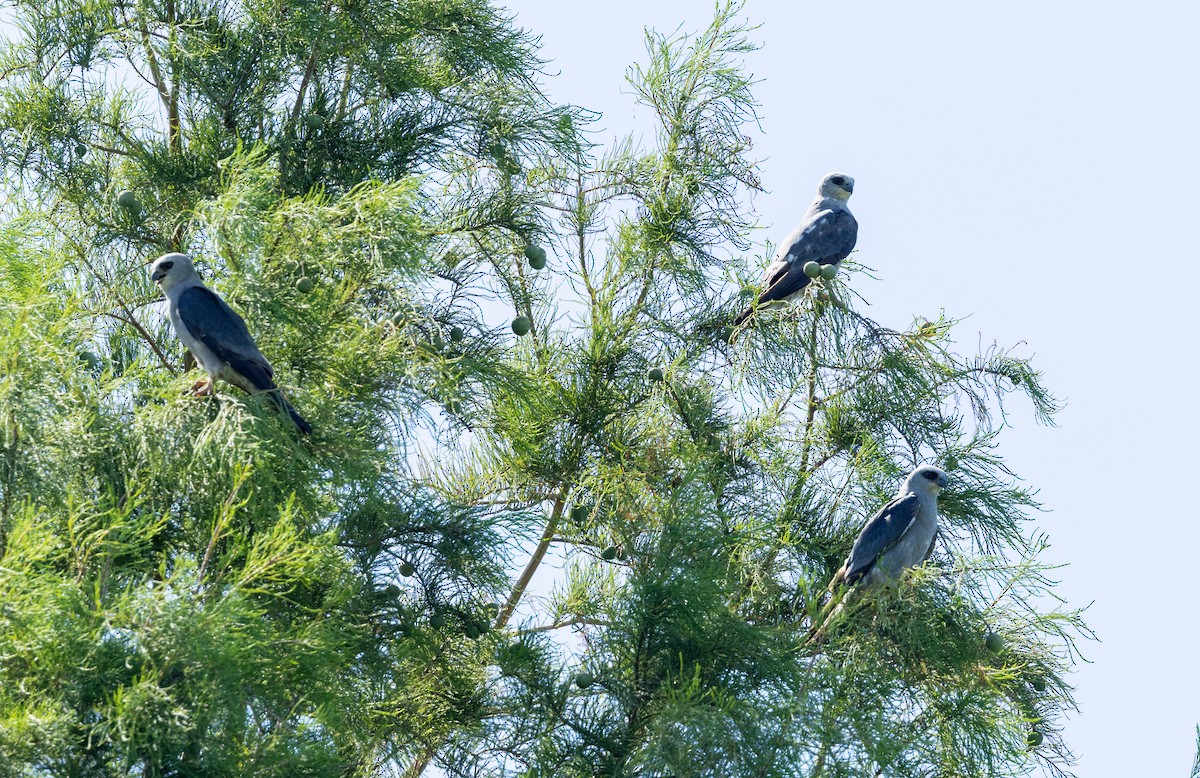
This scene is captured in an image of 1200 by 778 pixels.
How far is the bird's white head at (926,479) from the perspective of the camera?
7.70m

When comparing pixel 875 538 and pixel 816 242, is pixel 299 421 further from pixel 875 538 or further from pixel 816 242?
pixel 816 242

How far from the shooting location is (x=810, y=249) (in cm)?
919

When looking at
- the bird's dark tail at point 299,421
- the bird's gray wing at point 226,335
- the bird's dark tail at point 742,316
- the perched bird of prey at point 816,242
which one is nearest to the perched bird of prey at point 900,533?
the bird's dark tail at point 742,316

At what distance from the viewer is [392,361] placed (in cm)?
679

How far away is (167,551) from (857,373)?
337 centimetres

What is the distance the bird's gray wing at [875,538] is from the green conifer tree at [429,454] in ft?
0.74

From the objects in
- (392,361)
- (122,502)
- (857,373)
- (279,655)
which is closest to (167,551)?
(122,502)

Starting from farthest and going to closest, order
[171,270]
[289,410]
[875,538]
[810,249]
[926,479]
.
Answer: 1. [810,249]
2. [926,479]
3. [875,538]
4. [171,270]
5. [289,410]

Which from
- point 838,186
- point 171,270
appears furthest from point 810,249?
point 171,270

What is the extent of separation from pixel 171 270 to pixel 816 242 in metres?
3.84

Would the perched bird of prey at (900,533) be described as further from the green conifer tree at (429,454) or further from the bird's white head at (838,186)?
the bird's white head at (838,186)

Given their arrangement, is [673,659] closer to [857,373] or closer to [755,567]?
[755,567]

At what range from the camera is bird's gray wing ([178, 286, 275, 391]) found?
6.29m

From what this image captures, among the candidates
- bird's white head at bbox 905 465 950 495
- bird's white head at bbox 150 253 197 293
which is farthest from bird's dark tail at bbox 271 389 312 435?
bird's white head at bbox 905 465 950 495
